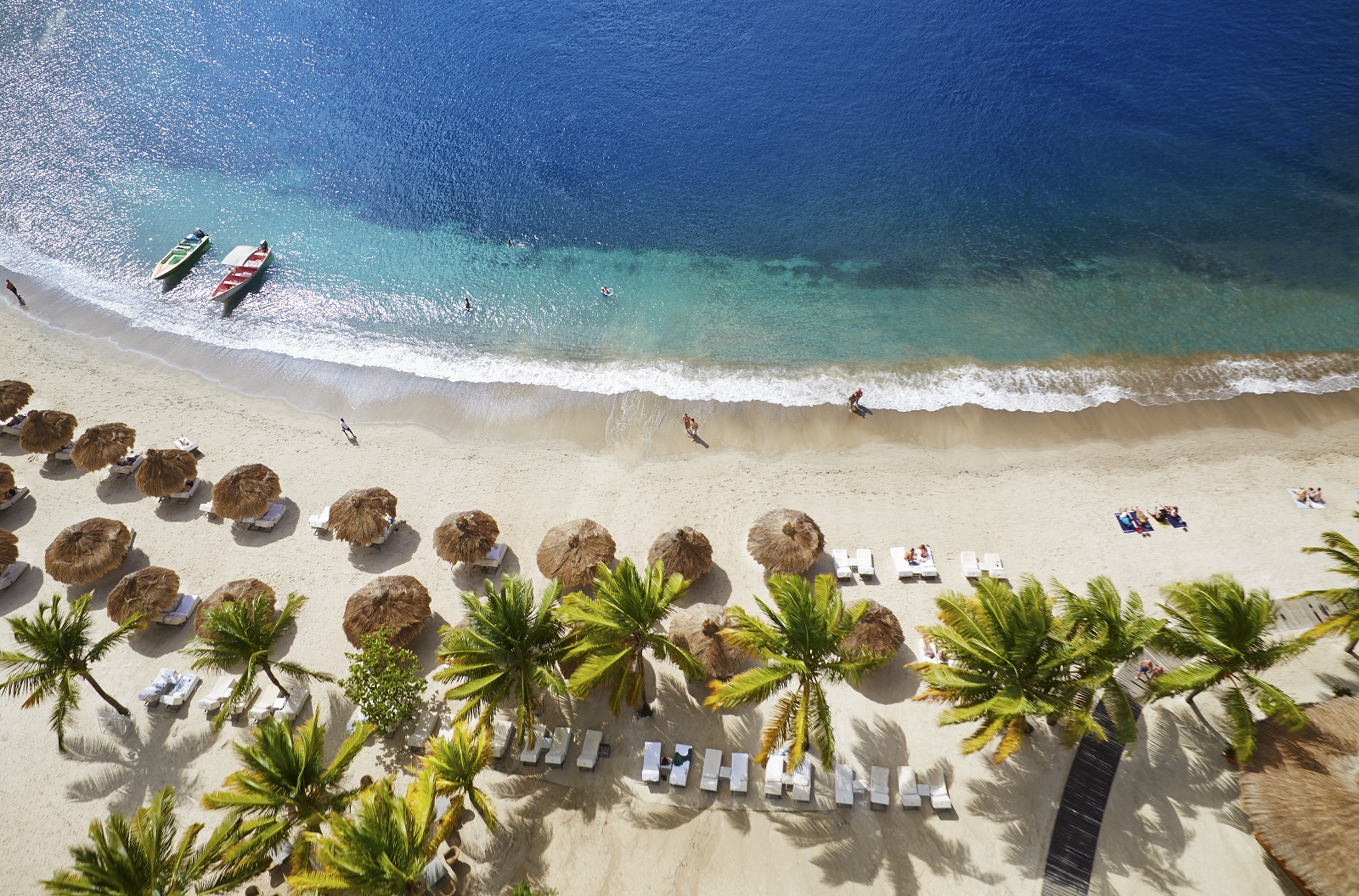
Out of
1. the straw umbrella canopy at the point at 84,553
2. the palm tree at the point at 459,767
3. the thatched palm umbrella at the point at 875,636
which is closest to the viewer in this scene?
the palm tree at the point at 459,767

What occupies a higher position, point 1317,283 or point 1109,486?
point 1317,283

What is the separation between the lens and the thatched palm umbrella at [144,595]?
2098 centimetres

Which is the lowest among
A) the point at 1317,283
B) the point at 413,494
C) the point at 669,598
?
the point at 669,598

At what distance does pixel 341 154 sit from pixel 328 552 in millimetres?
34773

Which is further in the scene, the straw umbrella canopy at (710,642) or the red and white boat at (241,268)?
the red and white boat at (241,268)

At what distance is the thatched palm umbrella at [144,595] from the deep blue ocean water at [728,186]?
1458cm

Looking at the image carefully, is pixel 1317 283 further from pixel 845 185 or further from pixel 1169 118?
pixel 845 185

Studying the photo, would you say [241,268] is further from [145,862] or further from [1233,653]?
[1233,653]

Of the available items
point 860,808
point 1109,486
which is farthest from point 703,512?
point 1109,486

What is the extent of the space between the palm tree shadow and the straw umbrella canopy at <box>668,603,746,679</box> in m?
13.8

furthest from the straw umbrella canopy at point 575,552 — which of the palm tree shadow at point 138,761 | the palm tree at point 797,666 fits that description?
the palm tree shadow at point 138,761

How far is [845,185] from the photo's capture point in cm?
4291

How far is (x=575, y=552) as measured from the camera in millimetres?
21594

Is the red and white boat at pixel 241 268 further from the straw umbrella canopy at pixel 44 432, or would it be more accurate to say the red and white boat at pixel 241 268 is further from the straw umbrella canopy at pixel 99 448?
the straw umbrella canopy at pixel 99 448
